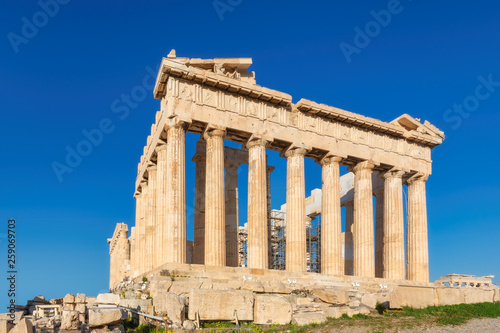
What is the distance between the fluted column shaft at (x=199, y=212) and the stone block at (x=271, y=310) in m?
15.0

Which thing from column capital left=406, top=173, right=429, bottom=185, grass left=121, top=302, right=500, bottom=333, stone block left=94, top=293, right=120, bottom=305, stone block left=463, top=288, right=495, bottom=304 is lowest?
grass left=121, top=302, right=500, bottom=333

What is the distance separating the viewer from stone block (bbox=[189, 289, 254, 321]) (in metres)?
18.3

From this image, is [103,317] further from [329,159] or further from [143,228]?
[143,228]

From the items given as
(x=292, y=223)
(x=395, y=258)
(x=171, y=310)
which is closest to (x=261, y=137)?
(x=292, y=223)

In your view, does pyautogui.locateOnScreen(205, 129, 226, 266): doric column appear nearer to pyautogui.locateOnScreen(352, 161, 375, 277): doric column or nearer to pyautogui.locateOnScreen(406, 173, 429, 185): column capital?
pyautogui.locateOnScreen(352, 161, 375, 277): doric column

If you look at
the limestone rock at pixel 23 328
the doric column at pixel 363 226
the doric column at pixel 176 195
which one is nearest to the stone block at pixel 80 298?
the limestone rock at pixel 23 328

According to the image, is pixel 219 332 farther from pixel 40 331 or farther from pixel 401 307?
pixel 401 307

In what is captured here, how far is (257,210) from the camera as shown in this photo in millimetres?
31109

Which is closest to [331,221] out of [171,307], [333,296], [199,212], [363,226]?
[363,226]

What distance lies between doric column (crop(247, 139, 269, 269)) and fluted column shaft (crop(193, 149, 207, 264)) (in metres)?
4.34

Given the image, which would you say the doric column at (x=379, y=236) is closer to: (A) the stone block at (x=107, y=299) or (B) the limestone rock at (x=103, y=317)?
(A) the stone block at (x=107, y=299)

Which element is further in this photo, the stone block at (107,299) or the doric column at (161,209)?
the doric column at (161,209)

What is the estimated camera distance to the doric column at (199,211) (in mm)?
34156

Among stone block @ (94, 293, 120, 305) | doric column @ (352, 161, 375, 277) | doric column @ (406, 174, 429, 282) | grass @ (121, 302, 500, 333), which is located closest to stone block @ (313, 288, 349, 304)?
grass @ (121, 302, 500, 333)
